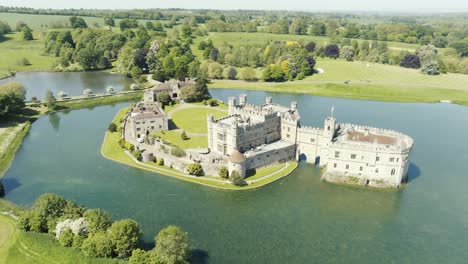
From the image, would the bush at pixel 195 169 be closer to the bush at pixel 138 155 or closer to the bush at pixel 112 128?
the bush at pixel 138 155

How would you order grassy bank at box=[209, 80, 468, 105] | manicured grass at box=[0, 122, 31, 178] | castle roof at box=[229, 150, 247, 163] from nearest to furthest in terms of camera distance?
castle roof at box=[229, 150, 247, 163]
manicured grass at box=[0, 122, 31, 178]
grassy bank at box=[209, 80, 468, 105]

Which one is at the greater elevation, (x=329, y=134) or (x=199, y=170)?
(x=329, y=134)

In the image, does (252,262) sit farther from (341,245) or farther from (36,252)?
(36,252)

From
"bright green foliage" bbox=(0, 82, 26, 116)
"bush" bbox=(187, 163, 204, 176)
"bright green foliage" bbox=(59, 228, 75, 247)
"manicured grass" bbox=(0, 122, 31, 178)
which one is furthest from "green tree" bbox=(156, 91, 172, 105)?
"bright green foliage" bbox=(59, 228, 75, 247)

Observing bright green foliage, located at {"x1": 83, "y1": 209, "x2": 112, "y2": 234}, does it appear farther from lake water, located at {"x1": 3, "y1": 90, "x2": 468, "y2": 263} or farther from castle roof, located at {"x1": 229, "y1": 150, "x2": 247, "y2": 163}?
castle roof, located at {"x1": 229, "y1": 150, "x2": 247, "y2": 163}

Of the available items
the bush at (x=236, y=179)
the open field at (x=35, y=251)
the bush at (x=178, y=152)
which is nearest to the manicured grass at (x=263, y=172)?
the bush at (x=236, y=179)

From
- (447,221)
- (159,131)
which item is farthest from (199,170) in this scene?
(447,221)

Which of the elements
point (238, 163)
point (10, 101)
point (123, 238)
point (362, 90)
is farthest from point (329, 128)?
point (10, 101)
